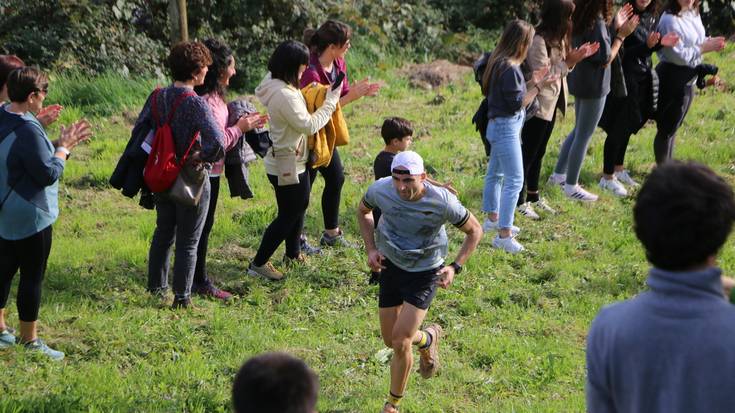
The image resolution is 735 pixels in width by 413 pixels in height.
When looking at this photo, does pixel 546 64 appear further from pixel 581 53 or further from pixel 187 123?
pixel 187 123

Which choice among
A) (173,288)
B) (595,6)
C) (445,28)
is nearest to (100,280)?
(173,288)

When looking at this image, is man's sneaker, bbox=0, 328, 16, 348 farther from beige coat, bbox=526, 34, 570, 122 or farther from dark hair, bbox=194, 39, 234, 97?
beige coat, bbox=526, 34, 570, 122

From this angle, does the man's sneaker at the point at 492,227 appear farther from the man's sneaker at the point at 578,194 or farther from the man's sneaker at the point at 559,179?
the man's sneaker at the point at 559,179

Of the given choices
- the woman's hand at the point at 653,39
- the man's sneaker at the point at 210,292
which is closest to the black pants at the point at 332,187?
the man's sneaker at the point at 210,292

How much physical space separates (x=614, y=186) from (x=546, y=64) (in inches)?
81.1

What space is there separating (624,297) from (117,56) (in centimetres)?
754

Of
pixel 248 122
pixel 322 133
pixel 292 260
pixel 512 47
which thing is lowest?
pixel 292 260

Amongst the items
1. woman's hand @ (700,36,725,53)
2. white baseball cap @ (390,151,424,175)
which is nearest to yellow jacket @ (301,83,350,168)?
white baseball cap @ (390,151,424,175)

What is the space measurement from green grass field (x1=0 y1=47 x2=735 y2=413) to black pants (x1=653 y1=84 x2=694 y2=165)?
2.29ft

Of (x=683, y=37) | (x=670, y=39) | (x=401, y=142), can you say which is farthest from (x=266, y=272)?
(x=683, y=37)

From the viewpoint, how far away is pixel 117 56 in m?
12.0

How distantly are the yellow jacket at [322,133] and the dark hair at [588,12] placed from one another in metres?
2.42

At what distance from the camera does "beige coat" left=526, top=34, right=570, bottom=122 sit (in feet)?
26.0

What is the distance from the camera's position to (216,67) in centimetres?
658
